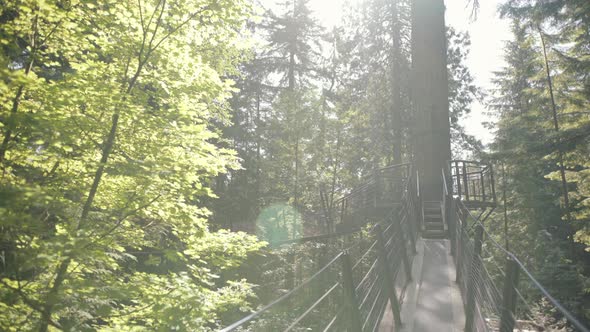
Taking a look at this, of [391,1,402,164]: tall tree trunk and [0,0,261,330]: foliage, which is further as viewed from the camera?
[391,1,402,164]: tall tree trunk

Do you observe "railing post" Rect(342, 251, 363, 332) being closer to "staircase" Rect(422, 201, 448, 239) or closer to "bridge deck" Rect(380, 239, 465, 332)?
"bridge deck" Rect(380, 239, 465, 332)

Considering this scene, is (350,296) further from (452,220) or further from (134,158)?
(452,220)

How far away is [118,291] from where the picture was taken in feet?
13.7

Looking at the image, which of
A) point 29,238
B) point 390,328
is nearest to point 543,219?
point 390,328

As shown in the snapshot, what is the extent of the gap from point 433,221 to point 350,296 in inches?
347

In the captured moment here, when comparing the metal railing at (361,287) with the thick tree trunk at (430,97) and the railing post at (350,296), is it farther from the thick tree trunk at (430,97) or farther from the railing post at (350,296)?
the thick tree trunk at (430,97)

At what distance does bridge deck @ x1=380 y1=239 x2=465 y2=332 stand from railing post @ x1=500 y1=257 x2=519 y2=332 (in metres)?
1.98

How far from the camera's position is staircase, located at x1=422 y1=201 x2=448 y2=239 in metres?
10.6

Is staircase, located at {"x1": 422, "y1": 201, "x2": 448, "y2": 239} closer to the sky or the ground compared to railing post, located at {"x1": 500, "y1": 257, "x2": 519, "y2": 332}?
closer to the sky

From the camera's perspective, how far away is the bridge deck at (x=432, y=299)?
500 cm

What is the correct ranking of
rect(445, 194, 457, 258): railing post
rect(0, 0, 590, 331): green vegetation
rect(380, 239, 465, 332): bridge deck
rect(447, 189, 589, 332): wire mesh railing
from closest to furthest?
rect(447, 189, 589, 332): wire mesh railing
rect(0, 0, 590, 331): green vegetation
rect(380, 239, 465, 332): bridge deck
rect(445, 194, 457, 258): railing post

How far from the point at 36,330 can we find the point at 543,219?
24.8 meters

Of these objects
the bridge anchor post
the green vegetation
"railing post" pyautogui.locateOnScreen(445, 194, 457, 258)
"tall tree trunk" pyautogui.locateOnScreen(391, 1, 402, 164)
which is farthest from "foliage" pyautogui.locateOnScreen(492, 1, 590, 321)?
the bridge anchor post

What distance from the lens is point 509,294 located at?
9.72 feet
